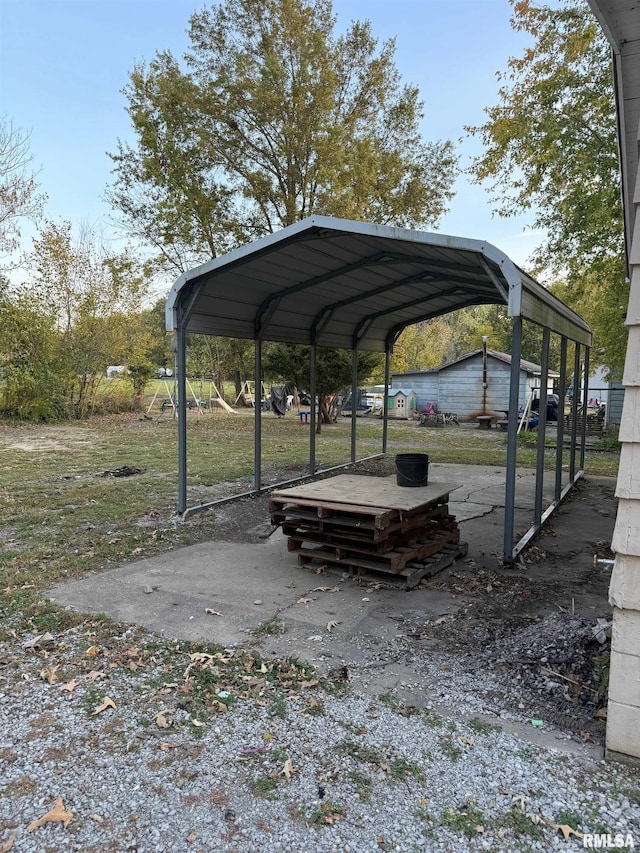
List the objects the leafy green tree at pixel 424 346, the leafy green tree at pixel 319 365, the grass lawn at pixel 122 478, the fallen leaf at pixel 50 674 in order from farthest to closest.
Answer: the leafy green tree at pixel 424 346 → the leafy green tree at pixel 319 365 → the grass lawn at pixel 122 478 → the fallen leaf at pixel 50 674

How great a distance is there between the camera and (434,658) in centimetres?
298

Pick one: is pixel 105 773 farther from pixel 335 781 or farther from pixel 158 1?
pixel 158 1

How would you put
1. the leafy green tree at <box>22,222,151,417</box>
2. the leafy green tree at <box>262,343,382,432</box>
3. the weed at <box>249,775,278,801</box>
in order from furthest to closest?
the leafy green tree at <box>22,222,151,417</box> → the leafy green tree at <box>262,343,382,432</box> → the weed at <box>249,775,278,801</box>

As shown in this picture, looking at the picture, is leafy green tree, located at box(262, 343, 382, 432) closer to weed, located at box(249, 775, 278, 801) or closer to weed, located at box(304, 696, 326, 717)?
weed, located at box(304, 696, 326, 717)

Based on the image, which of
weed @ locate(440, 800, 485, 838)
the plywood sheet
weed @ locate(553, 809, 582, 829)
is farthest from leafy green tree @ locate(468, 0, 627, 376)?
weed @ locate(440, 800, 485, 838)

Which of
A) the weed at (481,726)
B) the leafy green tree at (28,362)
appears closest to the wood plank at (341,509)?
the weed at (481,726)

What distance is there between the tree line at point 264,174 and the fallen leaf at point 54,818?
1167 centimetres

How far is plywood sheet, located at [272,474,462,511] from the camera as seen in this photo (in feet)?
14.1

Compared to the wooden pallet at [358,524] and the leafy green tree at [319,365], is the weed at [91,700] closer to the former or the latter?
the wooden pallet at [358,524]

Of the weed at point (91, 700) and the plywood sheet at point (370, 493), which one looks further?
the plywood sheet at point (370, 493)

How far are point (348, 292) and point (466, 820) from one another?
646 cm

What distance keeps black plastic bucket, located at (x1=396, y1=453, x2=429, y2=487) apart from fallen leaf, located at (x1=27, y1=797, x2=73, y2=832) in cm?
366

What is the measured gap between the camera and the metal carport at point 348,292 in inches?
174

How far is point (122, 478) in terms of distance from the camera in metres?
8.52
